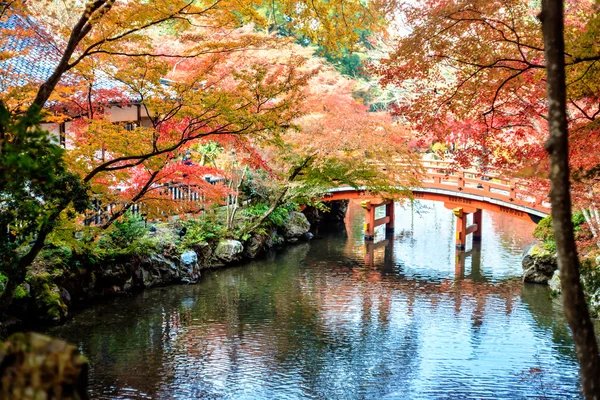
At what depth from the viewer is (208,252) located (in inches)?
635

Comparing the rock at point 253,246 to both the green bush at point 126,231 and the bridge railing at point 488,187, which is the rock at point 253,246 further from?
the bridge railing at point 488,187

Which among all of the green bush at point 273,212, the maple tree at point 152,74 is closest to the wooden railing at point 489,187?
the green bush at point 273,212

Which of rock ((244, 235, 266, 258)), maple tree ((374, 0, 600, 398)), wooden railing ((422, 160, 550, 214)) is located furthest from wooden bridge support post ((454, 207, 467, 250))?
maple tree ((374, 0, 600, 398))

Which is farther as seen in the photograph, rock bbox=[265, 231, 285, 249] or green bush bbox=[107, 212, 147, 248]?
rock bbox=[265, 231, 285, 249]

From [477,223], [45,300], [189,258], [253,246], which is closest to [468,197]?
[477,223]

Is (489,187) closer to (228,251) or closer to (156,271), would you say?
(228,251)

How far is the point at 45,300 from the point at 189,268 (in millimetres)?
4562

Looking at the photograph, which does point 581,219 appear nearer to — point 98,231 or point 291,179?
point 291,179

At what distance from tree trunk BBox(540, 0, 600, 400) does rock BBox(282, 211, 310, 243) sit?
16793 millimetres

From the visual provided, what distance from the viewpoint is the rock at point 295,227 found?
20438 mm

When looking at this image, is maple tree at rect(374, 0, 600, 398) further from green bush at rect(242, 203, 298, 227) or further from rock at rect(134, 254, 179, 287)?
green bush at rect(242, 203, 298, 227)

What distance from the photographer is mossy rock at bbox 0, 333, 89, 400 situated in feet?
8.05

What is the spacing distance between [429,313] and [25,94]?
8.86 metres

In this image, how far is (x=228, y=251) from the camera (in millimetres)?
16516
